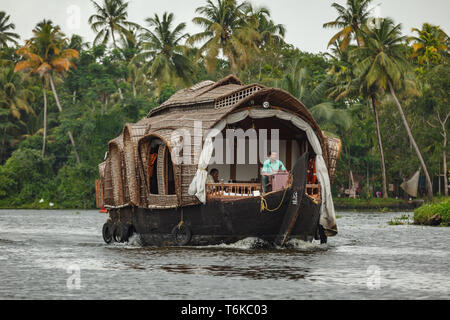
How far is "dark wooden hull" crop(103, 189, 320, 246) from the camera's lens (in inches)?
536

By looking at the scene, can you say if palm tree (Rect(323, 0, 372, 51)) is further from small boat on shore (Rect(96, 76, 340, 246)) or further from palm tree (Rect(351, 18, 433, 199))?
small boat on shore (Rect(96, 76, 340, 246))

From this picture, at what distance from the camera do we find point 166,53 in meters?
41.3

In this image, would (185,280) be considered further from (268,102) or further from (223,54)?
(223,54)

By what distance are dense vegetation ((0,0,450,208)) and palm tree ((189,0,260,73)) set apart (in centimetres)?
6

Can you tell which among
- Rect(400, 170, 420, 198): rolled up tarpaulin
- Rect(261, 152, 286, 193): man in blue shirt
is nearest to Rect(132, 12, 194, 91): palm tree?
Rect(400, 170, 420, 198): rolled up tarpaulin

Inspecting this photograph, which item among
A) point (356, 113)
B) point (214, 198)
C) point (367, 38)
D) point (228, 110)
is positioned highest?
point (367, 38)

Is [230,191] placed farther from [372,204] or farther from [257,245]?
[372,204]

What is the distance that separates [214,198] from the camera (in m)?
13.9

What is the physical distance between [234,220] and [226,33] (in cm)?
2650

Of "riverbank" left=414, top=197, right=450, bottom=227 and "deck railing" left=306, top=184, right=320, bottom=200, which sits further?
"riverbank" left=414, top=197, right=450, bottom=227

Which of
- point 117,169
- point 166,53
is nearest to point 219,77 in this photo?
point 166,53
